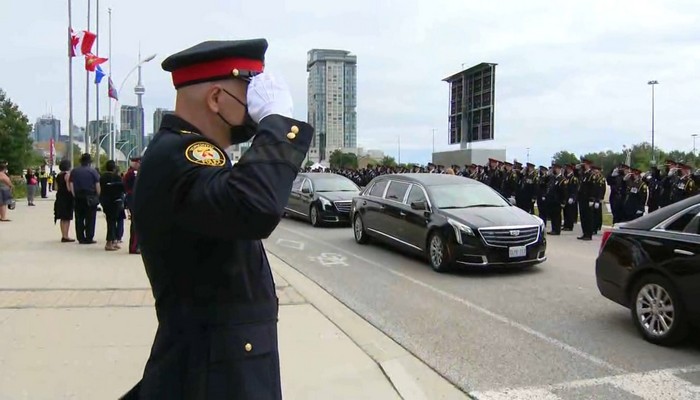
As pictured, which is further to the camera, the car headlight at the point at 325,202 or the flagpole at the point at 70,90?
the flagpole at the point at 70,90

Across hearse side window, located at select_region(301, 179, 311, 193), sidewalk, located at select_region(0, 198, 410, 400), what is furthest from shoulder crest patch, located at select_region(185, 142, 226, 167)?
hearse side window, located at select_region(301, 179, 311, 193)

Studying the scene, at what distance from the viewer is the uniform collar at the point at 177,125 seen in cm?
176

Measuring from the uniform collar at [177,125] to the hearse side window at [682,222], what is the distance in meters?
5.40

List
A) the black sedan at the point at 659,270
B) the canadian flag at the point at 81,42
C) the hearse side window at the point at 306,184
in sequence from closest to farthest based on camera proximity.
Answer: the black sedan at the point at 659,270 < the hearse side window at the point at 306,184 < the canadian flag at the point at 81,42

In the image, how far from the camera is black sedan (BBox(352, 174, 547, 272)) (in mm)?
9219

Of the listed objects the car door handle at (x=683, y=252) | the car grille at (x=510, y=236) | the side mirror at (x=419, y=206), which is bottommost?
the car grille at (x=510, y=236)

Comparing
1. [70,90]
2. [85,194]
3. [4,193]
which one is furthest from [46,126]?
[85,194]

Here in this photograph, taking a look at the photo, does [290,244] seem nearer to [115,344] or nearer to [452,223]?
[452,223]

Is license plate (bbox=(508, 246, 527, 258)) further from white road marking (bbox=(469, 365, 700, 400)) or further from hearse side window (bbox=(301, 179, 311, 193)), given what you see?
hearse side window (bbox=(301, 179, 311, 193))

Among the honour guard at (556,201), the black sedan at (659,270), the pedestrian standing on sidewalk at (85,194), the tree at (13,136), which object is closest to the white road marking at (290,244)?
the pedestrian standing on sidewalk at (85,194)

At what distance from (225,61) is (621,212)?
15.9 meters

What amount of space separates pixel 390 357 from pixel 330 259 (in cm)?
605

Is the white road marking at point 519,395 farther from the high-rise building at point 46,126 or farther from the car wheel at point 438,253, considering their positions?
the high-rise building at point 46,126

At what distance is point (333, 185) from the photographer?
1806 cm
